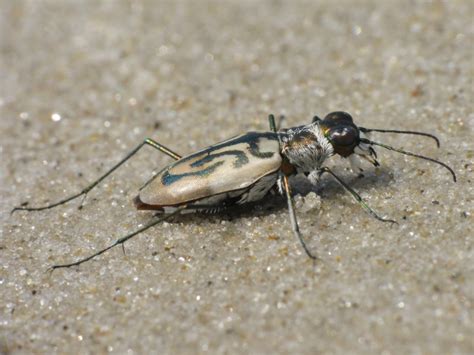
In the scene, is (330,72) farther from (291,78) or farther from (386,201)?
(386,201)

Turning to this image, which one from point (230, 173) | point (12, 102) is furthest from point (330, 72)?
point (12, 102)

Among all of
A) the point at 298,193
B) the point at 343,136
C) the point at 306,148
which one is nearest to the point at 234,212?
the point at 298,193

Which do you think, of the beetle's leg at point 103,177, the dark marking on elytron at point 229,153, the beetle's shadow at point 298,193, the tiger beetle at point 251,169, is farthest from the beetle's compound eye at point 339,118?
the beetle's leg at point 103,177

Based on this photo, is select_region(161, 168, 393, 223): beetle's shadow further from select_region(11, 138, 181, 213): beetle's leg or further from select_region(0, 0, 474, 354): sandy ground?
select_region(11, 138, 181, 213): beetle's leg

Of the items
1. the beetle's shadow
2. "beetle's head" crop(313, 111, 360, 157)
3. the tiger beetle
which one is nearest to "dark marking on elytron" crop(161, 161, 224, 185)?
the tiger beetle

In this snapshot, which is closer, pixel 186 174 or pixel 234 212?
pixel 186 174

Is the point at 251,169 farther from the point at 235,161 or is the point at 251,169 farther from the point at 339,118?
the point at 339,118

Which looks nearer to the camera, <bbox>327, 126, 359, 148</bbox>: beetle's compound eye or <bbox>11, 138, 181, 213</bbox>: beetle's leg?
<bbox>327, 126, 359, 148</bbox>: beetle's compound eye
